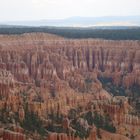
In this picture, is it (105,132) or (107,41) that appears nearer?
(105,132)

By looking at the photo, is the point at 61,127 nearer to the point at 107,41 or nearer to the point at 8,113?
the point at 8,113

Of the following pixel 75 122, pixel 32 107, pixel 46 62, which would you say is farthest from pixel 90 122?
pixel 46 62

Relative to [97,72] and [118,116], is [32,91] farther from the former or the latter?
[97,72]

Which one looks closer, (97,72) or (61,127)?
A: (61,127)

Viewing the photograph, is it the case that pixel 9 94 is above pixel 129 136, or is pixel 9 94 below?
above

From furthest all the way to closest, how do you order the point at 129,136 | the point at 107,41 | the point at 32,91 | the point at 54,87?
1. the point at 107,41
2. the point at 54,87
3. the point at 32,91
4. the point at 129,136

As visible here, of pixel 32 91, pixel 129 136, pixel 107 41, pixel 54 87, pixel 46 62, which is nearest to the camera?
pixel 129 136

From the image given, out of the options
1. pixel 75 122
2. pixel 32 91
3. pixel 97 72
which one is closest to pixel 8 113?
pixel 75 122
